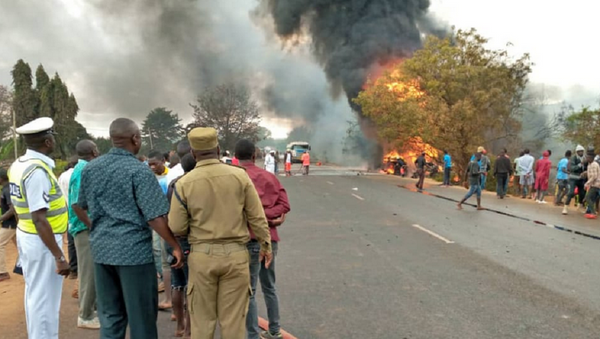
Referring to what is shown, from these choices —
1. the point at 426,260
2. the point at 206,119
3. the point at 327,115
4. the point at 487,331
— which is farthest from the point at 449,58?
the point at 327,115

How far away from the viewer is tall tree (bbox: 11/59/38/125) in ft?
116

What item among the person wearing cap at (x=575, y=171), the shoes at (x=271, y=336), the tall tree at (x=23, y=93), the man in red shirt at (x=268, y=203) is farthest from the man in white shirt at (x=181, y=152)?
the tall tree at (x=23, y=93)

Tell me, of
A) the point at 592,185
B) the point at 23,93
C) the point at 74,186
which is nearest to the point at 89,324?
the point at 74,186

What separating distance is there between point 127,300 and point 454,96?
22590mm

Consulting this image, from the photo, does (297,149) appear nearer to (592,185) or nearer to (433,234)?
(592,185)

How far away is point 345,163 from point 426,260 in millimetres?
45251

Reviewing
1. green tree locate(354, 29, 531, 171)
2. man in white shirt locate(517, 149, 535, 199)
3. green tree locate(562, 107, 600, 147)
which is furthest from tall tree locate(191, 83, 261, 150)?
man in white shirt locate(517, 149, 535, 199)

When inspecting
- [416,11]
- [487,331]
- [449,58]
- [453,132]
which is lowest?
[487,331]

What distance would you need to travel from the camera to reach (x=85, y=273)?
13.5ft

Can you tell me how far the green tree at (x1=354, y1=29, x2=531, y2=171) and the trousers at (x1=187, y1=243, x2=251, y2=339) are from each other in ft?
66.8

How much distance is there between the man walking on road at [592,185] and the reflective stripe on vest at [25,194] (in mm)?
11346

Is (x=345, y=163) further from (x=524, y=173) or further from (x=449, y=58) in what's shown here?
(x=524, y=173)

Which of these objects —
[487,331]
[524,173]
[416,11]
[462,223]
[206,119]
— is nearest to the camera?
[487,331]

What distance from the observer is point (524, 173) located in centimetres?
1548
